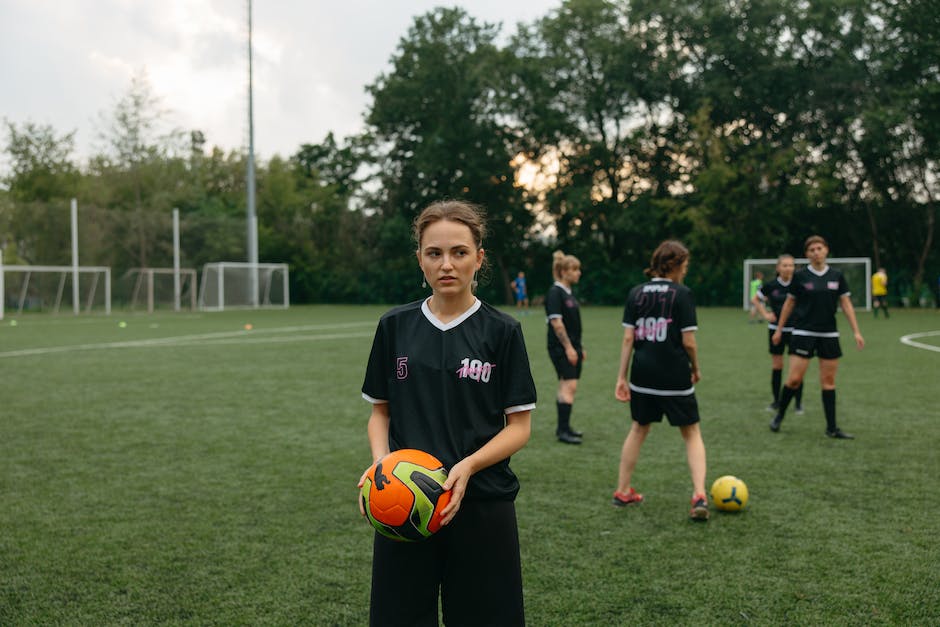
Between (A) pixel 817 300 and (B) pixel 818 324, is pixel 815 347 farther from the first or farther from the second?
(A) pixel 817 300

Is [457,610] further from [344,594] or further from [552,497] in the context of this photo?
[552,497]

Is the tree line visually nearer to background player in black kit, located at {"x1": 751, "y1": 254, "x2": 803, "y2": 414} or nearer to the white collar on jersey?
background player in black kit, located at {"x1": 751, "y1": 254, "x2": 803, "y2": 414}

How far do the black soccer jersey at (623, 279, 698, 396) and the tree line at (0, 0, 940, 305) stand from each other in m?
36.4

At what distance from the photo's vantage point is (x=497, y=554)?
2670mm

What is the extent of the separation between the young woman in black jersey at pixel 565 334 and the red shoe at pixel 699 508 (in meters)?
2.75

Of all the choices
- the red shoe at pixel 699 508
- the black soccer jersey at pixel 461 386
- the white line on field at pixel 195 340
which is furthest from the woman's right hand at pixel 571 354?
the white line on field at pixel 195 340

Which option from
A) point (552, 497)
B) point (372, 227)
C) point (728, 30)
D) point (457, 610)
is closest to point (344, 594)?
point (457, 610)

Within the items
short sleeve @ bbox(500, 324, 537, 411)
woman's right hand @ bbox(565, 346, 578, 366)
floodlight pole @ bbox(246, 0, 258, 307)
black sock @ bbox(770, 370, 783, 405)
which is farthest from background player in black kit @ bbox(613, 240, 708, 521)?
floodlight pole @ bbox(246, 0, 258, 307)

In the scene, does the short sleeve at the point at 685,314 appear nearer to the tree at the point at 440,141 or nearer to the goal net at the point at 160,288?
the goal net at the point at 160,288

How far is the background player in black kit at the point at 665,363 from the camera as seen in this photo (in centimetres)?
561

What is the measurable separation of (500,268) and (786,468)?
44379 mm

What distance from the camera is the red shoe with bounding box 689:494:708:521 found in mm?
5441

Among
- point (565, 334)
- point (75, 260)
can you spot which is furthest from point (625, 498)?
point (75, 260)

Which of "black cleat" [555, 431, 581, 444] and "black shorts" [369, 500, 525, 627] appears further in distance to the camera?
"black cleat" [555, 431, 581, 444]
